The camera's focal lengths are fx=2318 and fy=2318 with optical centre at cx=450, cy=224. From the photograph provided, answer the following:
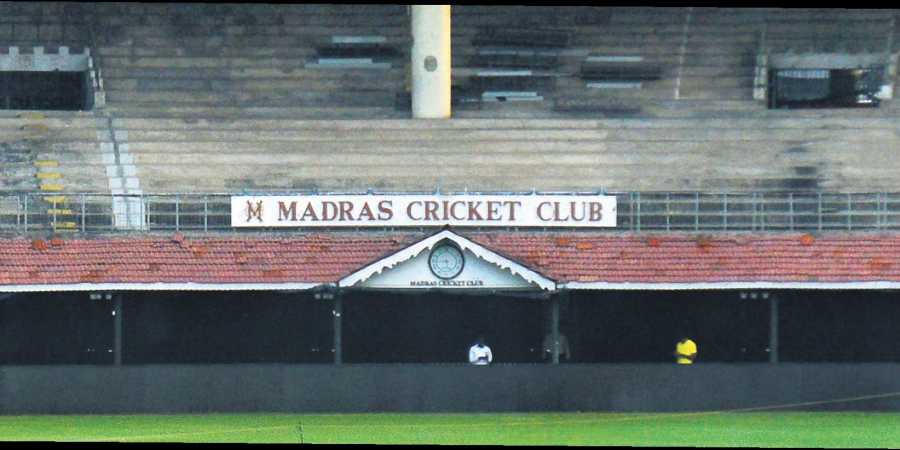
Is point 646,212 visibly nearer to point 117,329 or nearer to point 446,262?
point 446,262

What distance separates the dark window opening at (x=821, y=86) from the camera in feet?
168

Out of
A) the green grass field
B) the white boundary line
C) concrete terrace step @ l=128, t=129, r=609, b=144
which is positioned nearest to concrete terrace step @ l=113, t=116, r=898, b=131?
concrete terrace step @ l=128, t=129, r=609, b=144

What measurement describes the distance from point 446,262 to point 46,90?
1516 cm

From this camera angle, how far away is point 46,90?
165 feet

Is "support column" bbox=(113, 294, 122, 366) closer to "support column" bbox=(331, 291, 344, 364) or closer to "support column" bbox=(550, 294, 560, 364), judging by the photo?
"support column" bbox=(331, 291, 344, 364)

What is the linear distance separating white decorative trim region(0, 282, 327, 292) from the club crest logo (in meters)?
2.58

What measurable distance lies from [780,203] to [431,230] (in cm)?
740

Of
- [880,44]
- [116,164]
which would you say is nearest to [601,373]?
[116,164]

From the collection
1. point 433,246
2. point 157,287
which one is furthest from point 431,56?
point 157,287

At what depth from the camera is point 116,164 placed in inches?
1793

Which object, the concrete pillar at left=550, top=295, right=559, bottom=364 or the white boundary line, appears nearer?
the white boundary line

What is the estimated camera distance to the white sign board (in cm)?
4075

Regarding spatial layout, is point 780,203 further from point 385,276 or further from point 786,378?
point 385,276

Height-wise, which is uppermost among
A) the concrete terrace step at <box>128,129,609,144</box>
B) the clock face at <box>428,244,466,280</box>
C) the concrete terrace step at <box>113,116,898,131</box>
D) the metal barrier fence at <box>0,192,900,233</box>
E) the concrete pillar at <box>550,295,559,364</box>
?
the concrete terrace step at <box>113,116,898,131</box>
